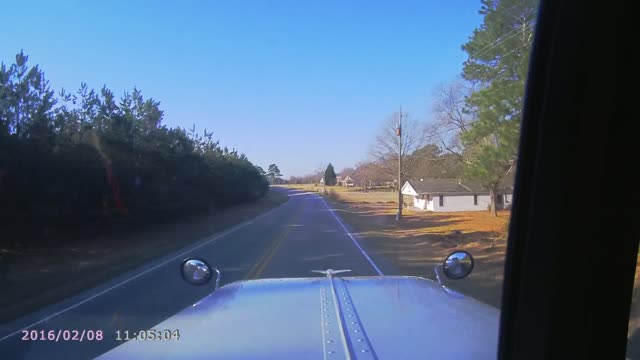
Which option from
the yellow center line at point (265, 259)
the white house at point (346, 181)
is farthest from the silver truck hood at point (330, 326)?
the white house at point (346, 181)

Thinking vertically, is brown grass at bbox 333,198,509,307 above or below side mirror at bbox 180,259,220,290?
below

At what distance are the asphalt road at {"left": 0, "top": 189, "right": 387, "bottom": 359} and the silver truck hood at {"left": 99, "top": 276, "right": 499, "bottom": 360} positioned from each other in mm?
2206

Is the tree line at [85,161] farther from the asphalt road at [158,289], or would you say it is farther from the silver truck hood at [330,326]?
the silver truck hood at [330,326]

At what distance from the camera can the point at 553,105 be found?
96.4 inches

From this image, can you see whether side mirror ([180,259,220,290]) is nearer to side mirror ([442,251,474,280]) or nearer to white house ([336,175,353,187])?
side mirror ([442,251,474,280])

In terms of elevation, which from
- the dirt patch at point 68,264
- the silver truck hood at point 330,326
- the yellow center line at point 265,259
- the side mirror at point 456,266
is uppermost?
the side mirror at point 456,266

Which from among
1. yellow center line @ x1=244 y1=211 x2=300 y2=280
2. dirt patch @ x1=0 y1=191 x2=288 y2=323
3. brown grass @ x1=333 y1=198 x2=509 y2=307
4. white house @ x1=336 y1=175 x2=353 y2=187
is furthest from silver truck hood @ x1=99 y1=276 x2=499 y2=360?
white house @ x1=336 y1=175 x2=353 y2=187

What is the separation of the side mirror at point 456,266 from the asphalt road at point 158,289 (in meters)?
3.50

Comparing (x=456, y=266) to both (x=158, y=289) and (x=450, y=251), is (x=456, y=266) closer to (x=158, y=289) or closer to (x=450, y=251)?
(x=158, y=289)

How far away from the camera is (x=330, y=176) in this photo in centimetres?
16200

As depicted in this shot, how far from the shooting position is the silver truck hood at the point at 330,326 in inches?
112

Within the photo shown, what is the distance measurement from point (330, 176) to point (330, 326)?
15870 cm

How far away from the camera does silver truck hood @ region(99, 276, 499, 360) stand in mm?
2834

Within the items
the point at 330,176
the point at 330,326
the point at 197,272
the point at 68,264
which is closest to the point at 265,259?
the point at 68,264
